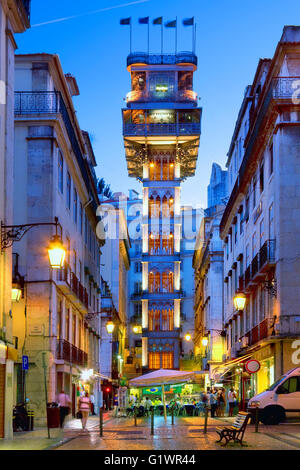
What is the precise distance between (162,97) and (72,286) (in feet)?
182

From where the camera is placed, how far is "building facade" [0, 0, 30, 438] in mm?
22609

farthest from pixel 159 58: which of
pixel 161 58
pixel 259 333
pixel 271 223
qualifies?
pixel 259 333

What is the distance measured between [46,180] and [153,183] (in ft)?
207

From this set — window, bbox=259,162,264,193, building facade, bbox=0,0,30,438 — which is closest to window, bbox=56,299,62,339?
window, bbox=259,162,264,193

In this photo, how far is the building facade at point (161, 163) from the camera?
9412 centimetres

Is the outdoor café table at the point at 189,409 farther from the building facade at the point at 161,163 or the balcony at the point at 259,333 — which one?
the building facade at the point at 161,163

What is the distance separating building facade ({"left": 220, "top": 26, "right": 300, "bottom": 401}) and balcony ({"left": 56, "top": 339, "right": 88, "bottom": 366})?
8536 millimetres

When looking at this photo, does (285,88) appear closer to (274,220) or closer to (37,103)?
(274,220)

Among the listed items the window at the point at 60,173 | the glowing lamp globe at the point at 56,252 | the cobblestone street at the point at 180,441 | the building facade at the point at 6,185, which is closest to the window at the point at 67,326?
the window at the point at 60,173

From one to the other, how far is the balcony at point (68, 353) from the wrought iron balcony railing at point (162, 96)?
51266mm

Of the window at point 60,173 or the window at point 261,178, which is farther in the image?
the window at point 261,178

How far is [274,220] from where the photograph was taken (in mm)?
37781

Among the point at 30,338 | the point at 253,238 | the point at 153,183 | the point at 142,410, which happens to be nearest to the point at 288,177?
the point at 253,238

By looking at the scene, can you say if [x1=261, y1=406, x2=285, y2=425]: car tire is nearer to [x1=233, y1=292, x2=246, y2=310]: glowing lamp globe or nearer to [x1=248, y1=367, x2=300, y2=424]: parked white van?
[x1=248, y1=367, x2=300, y2=424]: parked white van
